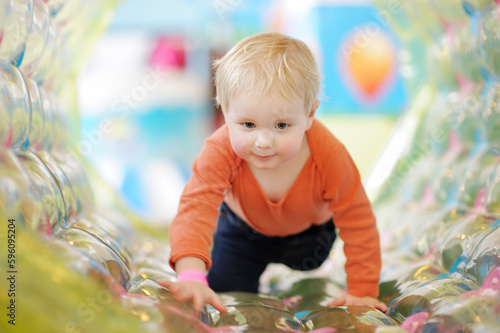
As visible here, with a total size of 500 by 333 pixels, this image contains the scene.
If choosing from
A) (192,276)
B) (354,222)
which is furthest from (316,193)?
(192,276)

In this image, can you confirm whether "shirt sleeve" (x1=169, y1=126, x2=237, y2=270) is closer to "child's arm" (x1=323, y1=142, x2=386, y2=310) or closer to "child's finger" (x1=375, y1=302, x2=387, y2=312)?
"child's arm" (x1=323, y1=142, x2=386, y2=310)

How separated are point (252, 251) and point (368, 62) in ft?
7.68

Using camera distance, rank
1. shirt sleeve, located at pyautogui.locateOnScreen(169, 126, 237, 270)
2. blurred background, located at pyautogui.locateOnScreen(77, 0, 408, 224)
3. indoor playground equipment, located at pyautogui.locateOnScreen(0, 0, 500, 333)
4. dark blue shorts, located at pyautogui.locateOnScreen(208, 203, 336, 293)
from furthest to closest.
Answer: blurred background, located at pyautogui.locateOnScreen(77, 0, 408, 224)
dark blue shorts, located at pyautogui.locateOnScreen(208, 203, 336, 293)
shirt sleeve, located at pyautogui.locateOnScreen(169, 126, 237, 270)
indoor playground equipment, located at pyautogui.locateOnScreen(0, 0, 500, 333)

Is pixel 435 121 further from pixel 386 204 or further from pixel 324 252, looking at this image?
pixel 324 252

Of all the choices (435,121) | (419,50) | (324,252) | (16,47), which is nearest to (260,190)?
(324,252)

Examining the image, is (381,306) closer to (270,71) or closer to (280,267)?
(270,71)

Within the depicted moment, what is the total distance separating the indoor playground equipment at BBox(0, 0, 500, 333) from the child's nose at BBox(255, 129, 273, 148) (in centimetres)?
29

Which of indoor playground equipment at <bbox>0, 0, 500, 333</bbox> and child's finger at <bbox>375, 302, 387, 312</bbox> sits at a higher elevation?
indoor playground equipment at <bbox>0, 0, 500, 333</bbox>

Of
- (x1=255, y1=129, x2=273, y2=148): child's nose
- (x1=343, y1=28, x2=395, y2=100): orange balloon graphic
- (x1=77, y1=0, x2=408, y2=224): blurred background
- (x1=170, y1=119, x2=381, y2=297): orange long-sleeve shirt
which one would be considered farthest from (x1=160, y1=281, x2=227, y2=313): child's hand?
(x1=77, y1=0, x2=408, y2=224): blurred background

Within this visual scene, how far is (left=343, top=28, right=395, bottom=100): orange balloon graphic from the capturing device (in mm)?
3314

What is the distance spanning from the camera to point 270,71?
98cm

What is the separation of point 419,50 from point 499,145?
0.67 m

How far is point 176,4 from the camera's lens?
4.19 meters

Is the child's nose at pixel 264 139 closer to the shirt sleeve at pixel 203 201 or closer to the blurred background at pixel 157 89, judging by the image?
the shirt sleeve at pixel 203 201
